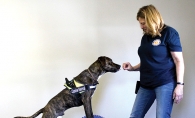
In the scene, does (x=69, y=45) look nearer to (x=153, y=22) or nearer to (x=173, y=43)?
(x=153, y=22)

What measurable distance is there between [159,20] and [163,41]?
0.17 m

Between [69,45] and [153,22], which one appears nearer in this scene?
[153,22]

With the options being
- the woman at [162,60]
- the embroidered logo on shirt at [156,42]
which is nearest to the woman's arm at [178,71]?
the woman at [162,60]

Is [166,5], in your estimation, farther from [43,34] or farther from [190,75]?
[43,34]

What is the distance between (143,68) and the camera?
172 centimetres

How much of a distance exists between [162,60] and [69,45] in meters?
1.10

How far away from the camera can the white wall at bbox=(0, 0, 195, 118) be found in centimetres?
220

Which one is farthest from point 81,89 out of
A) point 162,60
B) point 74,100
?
point 162,60

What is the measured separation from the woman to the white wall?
71cm

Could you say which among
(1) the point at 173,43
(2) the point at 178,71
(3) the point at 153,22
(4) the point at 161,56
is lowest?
(2) the point at 178,71

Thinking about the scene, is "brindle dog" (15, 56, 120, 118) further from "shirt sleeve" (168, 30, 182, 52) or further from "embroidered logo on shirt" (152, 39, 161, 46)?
"shirt sleeve" (168, 30, 182, 52)

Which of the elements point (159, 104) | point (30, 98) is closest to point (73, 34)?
point (30, 98)

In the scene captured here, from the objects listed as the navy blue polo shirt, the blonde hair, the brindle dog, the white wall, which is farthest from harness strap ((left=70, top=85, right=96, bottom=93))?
the white wall

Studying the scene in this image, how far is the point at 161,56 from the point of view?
62.1 inches
